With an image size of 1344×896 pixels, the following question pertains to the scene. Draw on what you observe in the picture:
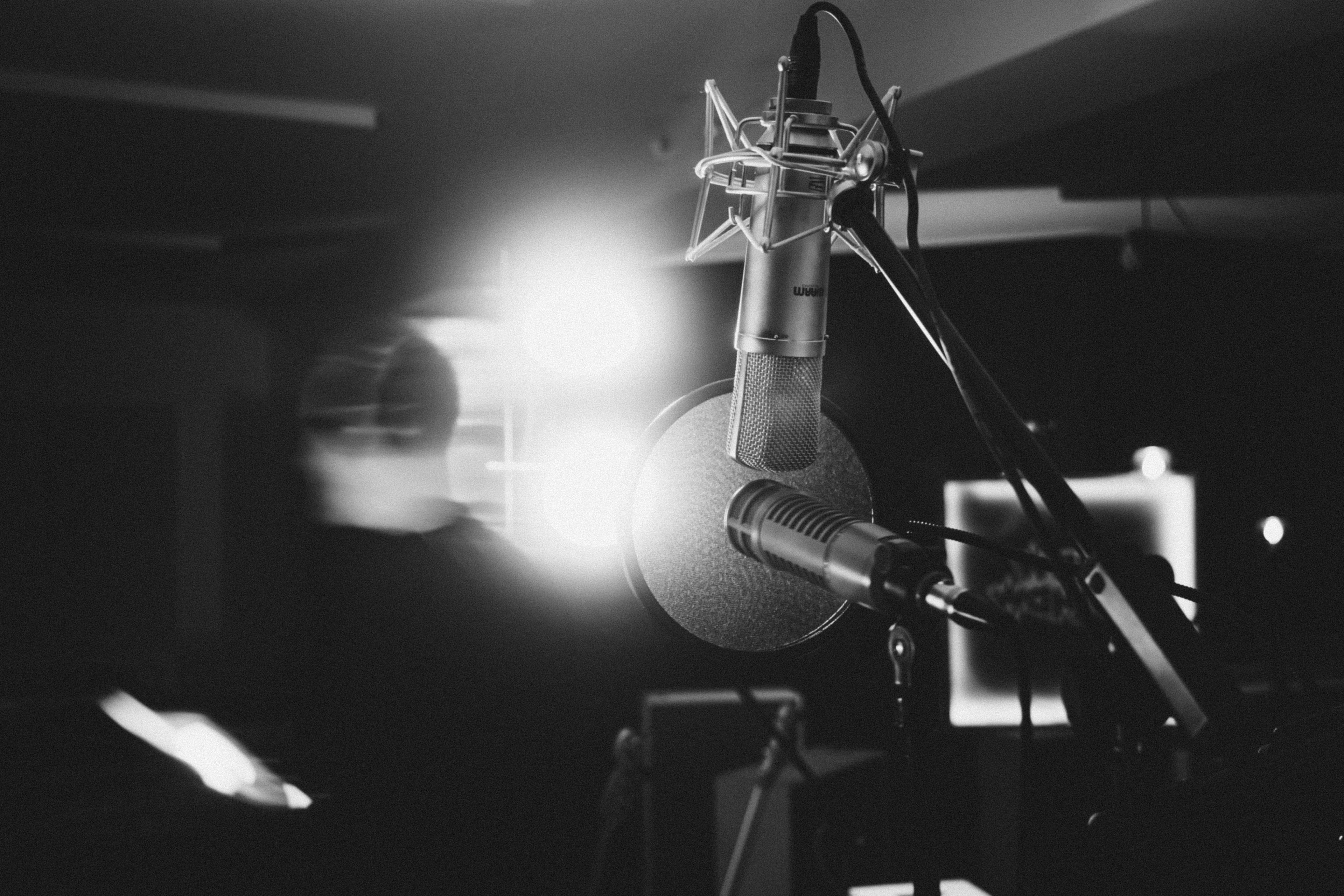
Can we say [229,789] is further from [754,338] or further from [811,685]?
[754,338]

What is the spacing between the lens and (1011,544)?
536 centimetres

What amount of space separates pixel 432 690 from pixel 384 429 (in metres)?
1.31

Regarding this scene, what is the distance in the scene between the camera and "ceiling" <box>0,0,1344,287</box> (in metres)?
2.47

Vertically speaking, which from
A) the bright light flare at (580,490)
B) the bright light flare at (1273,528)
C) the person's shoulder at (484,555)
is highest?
the bright light flare at (580,490)

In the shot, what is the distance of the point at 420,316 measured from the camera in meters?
5.54

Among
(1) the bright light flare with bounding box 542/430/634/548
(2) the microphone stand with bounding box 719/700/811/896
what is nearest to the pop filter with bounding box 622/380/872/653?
(2) the microphone stand with bounding box 719/700/811/896

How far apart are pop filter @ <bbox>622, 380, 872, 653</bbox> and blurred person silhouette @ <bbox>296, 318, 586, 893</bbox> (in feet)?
14.3

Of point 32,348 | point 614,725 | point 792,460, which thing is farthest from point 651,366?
point 792,460

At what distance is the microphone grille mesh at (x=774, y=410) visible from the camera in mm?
740

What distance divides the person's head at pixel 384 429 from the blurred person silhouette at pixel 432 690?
10 millimetres

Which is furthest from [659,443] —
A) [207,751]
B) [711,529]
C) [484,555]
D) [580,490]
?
[484,555]

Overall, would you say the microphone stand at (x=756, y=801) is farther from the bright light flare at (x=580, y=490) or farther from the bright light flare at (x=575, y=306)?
the bright light flare at (x=575, y=306)

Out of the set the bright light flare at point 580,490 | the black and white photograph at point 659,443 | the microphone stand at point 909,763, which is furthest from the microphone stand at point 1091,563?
the bright light flare at point 580,490

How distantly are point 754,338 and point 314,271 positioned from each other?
6.00 m
